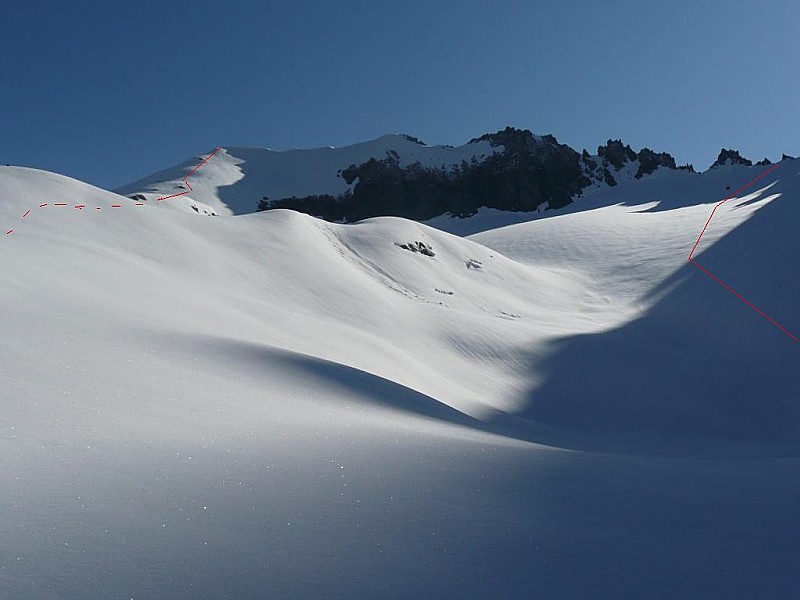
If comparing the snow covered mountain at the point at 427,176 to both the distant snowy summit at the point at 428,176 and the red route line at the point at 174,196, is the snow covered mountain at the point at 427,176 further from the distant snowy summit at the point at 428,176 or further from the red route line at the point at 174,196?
the red route line at the point at 174,196

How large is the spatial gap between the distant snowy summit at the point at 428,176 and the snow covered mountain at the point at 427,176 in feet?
0.49

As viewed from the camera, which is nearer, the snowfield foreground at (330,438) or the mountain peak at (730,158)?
the snowfield foreground at (330,438)

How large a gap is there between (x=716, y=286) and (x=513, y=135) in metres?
74.6

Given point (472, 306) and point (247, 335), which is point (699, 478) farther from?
point (472, 306)

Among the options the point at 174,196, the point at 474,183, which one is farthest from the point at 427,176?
the point at 174,196

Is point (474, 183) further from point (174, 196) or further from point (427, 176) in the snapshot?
point (174, 196)

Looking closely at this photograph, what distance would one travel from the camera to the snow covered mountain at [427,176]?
278 feet

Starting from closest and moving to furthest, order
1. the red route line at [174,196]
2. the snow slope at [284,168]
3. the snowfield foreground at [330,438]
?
1. the snowfield foreground at [330,438]
2. the red route line at [174,196]
3. the snow slope at [284,168]

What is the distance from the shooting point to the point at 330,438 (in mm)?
4215

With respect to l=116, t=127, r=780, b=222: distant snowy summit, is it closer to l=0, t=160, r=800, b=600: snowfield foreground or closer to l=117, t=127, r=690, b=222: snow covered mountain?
l=117, t=127, r=690, b=222: snow covered mountain

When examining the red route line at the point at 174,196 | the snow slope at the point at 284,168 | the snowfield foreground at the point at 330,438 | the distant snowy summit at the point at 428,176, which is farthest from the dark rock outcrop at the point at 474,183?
the snowfield foreground at the point at 330,438

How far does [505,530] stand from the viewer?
2793 mm

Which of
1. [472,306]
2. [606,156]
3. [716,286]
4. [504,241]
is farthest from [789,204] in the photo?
[606,156]

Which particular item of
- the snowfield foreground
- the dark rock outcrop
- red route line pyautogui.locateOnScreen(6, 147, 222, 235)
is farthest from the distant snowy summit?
the snowfield foreground
